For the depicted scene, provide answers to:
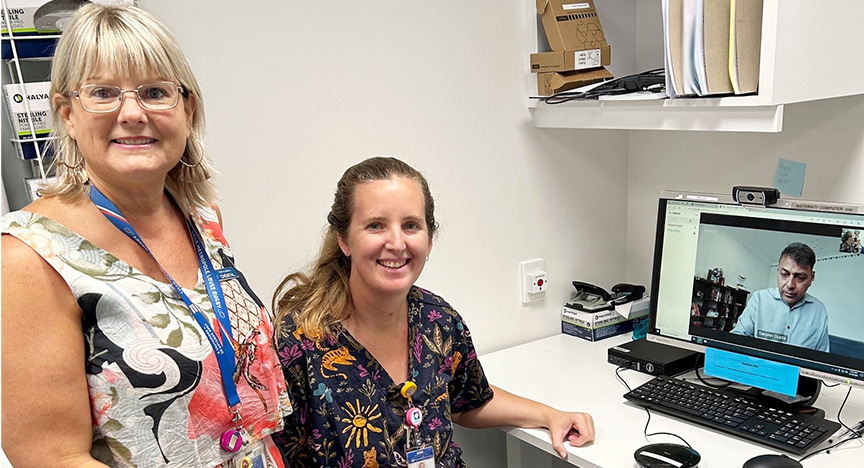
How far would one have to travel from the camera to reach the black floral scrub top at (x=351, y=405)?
1.51m

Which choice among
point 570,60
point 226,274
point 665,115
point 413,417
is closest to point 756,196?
point 665,115

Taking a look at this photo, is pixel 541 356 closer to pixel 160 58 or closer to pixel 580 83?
pixel 580 83

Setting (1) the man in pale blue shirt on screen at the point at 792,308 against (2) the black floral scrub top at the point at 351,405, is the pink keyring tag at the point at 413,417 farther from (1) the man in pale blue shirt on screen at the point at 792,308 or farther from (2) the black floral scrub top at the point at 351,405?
(1) the man in pale blue shirt on screen at the point at 792,308

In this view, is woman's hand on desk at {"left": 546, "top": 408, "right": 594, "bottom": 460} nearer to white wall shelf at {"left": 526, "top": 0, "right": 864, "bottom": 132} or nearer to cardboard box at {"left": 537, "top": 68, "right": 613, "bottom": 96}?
white wall shelf at {"left": 526, "top": 0, "right": 864, "bottom": 132}

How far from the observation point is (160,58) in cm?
115

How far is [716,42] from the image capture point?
5.30 feet

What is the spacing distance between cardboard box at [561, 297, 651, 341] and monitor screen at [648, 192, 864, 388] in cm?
40

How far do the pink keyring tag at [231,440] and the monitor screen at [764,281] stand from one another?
3.52 feet

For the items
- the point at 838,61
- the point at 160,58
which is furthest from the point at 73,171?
the point at 838,61

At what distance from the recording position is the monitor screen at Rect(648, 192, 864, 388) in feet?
5.01

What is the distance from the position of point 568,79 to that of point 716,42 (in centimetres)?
54

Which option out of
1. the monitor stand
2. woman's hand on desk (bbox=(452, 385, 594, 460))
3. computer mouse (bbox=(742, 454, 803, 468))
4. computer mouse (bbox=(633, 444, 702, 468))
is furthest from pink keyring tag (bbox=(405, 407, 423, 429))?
the monitor stand

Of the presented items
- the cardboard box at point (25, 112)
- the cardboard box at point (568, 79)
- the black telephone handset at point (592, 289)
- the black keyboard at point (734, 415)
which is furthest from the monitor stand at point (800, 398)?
the cardboard box at point (25, 112)

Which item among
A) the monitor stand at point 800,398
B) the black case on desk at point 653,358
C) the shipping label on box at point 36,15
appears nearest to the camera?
the shipping label on box at point 36,15
